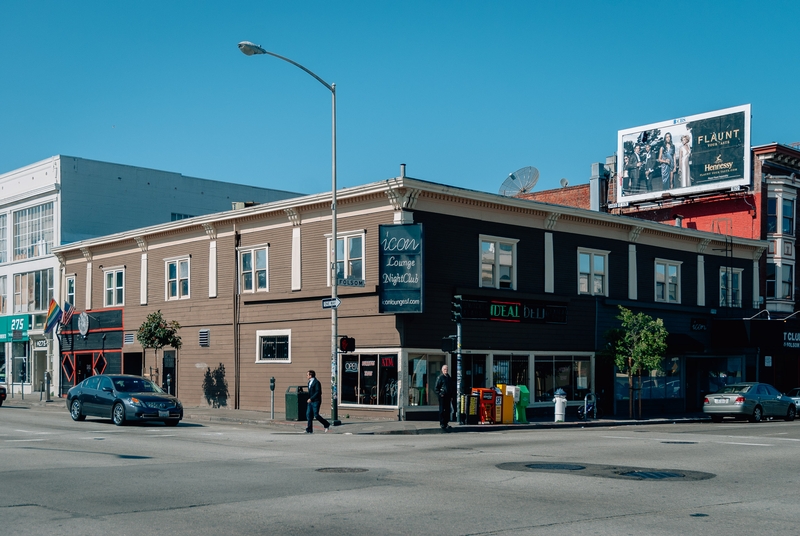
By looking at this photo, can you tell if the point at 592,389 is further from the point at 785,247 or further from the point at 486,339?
the point at 785,247

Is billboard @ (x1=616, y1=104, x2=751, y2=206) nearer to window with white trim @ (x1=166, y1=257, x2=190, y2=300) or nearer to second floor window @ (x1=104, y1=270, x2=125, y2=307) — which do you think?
window with white trim @ (x1=166, y1=257, x2=190, y2=300)

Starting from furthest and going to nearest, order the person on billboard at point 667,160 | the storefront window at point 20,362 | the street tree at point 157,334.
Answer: the storefront window at point 20,362 → the person on billboard at point 667,160 → the street tree at point 157,334

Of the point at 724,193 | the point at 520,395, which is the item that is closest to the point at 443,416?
the point at 520,395

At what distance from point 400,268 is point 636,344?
36.2 feet

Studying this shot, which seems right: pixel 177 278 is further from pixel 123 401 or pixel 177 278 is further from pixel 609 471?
pixel 609 471

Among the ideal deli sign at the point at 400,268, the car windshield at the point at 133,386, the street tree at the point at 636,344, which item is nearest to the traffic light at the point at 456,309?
the ideal deli sign at the point at 400,268

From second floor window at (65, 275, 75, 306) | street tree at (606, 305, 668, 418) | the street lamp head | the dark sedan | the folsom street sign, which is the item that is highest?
the street lamp head

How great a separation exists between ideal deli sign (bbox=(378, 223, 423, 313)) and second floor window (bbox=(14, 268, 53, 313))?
27.6 metres

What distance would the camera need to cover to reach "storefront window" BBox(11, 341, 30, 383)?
171ft

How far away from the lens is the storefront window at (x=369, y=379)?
1171 inches

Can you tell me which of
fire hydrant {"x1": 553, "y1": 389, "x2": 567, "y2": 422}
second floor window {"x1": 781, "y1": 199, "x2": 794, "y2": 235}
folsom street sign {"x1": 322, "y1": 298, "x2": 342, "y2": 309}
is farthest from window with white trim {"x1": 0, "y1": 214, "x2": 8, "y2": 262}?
second floor window {"x1": 781, "y1": 199, "x2": 794, "y2": 235}

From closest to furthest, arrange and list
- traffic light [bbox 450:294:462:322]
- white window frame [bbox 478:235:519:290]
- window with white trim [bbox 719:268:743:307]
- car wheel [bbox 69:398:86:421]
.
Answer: traffic light [bbox 450:294:462:322] → car wheel [bbox 69:398:86:421] → white window frame [bbox 478:235:519:290] → window with white trim [bbox 719:268:743:307]

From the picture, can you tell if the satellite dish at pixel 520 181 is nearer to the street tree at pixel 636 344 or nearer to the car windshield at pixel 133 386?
the street tree at pixel 636 344

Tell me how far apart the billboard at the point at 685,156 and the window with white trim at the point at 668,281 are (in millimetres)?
8215
